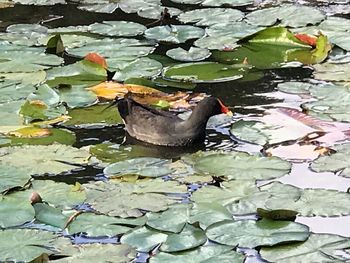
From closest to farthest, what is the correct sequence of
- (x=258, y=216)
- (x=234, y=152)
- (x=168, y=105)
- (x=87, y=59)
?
(x=258, y=216), (x=234, y=152), (x=168, y=105), (x=87, y=59)

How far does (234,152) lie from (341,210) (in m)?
0.90

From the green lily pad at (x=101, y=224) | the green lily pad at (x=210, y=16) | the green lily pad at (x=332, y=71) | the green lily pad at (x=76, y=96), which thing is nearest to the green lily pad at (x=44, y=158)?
the green lily pad at (x=101, y=224)

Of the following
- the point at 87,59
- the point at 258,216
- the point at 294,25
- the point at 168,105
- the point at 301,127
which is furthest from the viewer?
the point at 294,25

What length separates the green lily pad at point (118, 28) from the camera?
765cm

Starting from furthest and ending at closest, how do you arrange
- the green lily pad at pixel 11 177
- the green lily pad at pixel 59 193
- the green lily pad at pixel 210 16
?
the green lily pad at pixel 210 16 < the green lily pad at pixel 11 177 < the green lily pad at pixel 59 193

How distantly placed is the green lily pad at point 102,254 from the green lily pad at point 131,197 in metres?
0.32

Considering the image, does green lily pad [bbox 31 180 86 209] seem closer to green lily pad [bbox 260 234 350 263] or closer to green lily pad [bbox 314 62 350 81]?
green lily pad [bbox 260 234 350 263]

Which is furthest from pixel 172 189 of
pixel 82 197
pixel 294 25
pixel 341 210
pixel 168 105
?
pixel 294 25

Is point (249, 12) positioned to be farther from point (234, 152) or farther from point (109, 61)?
point (234, 152)

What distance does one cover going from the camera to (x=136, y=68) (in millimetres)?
6859

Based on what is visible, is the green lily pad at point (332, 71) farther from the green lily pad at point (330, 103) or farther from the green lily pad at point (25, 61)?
the green lily pad at point (25, 61)

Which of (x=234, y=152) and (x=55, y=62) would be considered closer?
(x=234, y=152)

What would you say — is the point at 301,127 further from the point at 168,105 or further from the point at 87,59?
the point at 87,59

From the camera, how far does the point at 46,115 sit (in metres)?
6.07
